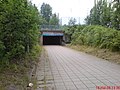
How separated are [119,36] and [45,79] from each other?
1031 centimetres

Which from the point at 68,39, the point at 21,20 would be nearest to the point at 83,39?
the point at 68,39

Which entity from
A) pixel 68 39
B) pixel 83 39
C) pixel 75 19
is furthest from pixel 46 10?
pixel 83 39

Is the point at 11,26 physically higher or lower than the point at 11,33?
higher

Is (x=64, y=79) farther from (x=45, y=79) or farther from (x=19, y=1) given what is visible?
(x=19, y=1)

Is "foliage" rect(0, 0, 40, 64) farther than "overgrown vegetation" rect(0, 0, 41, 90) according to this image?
Yes

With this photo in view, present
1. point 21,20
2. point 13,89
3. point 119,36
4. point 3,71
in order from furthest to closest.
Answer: point 119,36, point 21,20, point 3,71, point 13,89

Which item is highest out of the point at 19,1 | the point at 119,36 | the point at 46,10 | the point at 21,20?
the point at 46,10

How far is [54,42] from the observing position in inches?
1885

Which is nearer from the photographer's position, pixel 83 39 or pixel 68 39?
pixel 83 39

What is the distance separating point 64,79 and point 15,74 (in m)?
1.80

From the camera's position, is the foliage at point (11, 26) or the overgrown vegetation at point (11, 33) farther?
the foliage at point (11, 26)

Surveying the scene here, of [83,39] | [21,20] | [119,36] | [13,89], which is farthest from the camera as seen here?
[83,39]

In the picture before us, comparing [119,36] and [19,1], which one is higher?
[19,1]

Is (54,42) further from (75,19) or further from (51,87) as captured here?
(51,87)
